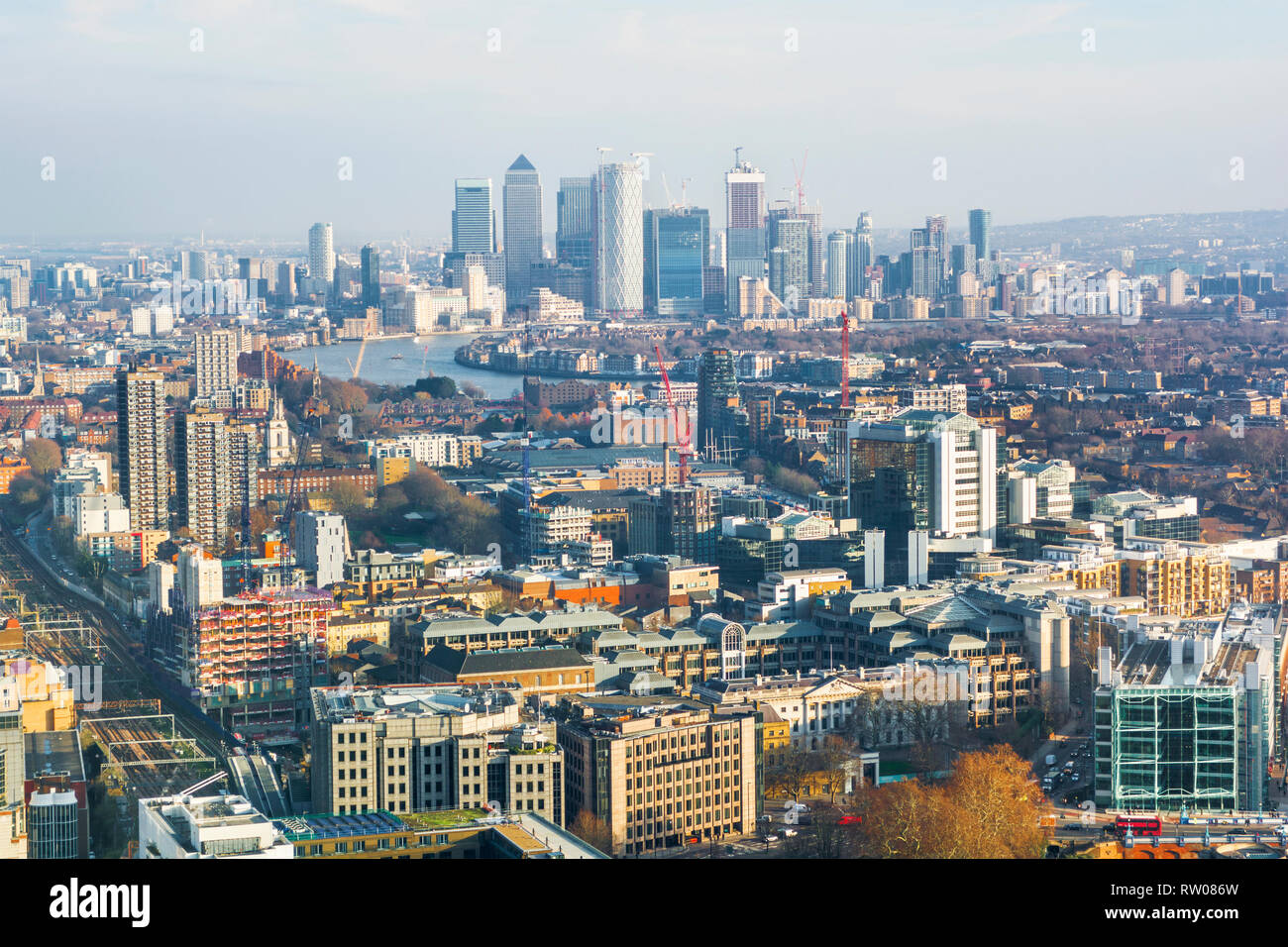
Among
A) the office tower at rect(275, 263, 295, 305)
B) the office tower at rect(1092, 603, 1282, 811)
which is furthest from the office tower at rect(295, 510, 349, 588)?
the office tower at rect(275, 263, 295, 305)

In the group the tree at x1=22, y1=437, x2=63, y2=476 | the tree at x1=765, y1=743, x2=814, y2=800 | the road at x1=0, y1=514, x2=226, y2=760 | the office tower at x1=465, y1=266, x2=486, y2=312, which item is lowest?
the road at x1=0, y1=514, x2=226, y2=760

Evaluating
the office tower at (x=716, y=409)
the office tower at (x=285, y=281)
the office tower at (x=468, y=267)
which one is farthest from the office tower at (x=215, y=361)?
the office tower at (x=468, y=267)

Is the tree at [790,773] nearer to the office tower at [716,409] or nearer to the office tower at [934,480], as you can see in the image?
the office tower at [934,480]

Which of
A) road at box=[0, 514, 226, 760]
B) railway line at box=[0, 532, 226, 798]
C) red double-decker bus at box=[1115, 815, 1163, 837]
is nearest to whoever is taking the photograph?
red double-decker bus at box=[1115, 815, 1163, 837]

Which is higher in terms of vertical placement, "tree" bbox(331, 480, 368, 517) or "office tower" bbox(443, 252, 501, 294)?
"office tower" bbox(443, 252, 501, 294)

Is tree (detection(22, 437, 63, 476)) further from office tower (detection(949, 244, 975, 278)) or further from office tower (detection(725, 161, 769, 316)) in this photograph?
office tower (detection(725, 161, 769, 316))

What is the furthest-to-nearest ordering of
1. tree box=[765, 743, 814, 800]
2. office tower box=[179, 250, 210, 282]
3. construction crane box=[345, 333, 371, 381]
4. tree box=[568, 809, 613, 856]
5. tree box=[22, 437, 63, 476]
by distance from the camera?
office tower box=[179, 250, 210, 282] < construction crane box=[345, 333, 371, 381] < tree box=[22, 437, 63, 476] < tree box=[765, 743, 814, 800] < tree box=[568, 809, 613, 856]
